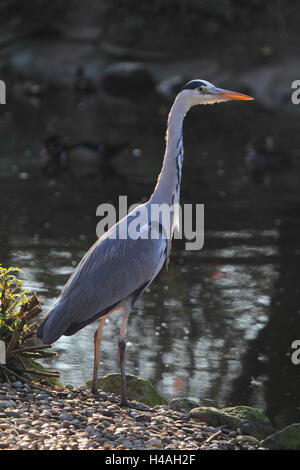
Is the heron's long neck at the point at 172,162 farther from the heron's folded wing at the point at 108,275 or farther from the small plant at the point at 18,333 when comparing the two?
the small plant at the point at 18,333

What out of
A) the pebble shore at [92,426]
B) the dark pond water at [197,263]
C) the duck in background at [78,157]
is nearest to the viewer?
the pebble shore at [92,426]

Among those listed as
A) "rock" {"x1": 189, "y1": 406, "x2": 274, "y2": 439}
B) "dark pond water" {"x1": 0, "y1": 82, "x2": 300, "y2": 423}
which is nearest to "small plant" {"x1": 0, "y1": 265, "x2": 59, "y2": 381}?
"rock" {"x1": 189, "y1": 406, "x2": 274, "y2": 439}

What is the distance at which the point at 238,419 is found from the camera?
6070mm

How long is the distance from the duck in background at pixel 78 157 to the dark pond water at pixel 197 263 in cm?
30

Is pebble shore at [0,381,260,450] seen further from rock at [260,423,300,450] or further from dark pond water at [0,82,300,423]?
dark pond water at [0,82,300,423]

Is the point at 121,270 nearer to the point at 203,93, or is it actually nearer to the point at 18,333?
the point at 18,333

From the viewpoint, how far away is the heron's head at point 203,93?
6.68 m

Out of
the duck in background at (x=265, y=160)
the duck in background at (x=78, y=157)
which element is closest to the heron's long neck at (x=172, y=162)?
the duck in background at (x=78, y=157)

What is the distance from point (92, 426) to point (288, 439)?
120 cm

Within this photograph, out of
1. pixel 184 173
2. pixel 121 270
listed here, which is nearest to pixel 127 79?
pixel 184 173

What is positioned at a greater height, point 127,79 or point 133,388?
point 127,79

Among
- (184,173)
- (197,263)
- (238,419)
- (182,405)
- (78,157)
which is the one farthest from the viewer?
(78,157)

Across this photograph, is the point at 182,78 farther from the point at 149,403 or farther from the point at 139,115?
the point at 149,403

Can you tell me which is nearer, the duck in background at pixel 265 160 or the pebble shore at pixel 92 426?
the pebble shore at pixel 92 426
